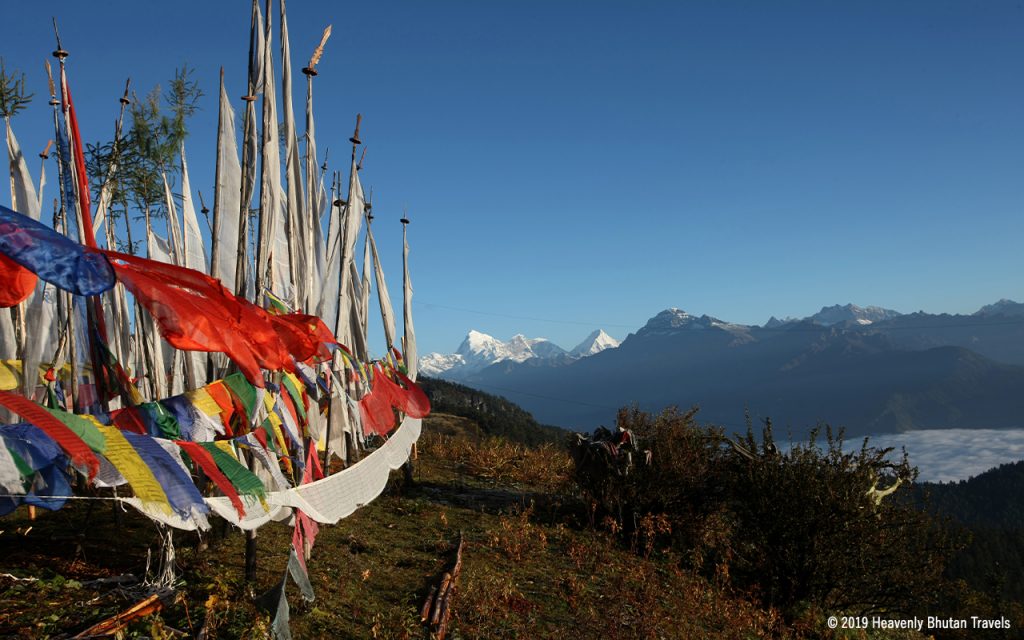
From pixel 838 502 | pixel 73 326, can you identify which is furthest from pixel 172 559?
pixel 838 502

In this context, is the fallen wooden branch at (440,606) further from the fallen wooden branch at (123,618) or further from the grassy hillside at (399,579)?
the fallen wooden branch at (123,618)

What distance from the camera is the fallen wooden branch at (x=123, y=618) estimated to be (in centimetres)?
511

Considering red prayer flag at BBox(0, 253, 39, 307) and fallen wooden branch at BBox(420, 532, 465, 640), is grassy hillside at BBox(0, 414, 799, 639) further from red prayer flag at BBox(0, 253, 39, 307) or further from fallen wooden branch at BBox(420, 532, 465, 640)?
red prayer flag at BBox(0, 253, 39, 307)

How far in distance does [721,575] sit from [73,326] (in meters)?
9.66

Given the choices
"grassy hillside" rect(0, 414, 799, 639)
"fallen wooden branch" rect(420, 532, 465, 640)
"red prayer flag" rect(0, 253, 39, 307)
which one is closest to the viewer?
"red prayer flag" rect(0, 253, 39, 307)

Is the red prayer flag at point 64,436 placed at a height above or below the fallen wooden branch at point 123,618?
above

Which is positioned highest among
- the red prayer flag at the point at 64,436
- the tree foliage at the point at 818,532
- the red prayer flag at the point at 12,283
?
the red prayer flag at the point at 12,283

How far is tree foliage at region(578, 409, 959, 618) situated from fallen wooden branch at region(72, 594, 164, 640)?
781 cm

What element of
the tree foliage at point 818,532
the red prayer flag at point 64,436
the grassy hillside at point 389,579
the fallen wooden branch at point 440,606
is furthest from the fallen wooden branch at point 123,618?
the tree foliage at point 818,532

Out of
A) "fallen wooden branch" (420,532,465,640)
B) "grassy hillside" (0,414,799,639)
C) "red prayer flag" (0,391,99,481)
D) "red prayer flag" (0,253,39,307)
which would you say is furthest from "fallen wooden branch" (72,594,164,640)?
"red prayer flag" (0,253,39,307)

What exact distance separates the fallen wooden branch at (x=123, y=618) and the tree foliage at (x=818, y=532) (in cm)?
781

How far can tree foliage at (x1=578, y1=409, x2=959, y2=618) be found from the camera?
31.4ft

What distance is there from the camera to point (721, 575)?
10328mm

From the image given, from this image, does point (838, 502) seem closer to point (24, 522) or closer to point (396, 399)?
point (396, 399)
